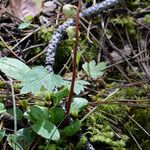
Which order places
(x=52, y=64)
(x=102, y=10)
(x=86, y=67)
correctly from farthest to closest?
1. (x=102, y=10)
2. (x=52, y=64)
3. (x=86, y=67)

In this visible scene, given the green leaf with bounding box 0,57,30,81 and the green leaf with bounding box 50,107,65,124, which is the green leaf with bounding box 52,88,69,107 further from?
the green leaf with bounding box 0,57,30,81

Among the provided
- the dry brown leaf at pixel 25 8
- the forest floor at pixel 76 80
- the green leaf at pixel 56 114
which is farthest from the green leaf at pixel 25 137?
the dry brown leaf at pixel 25 8

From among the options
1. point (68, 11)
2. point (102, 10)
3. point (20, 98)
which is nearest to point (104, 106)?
point (20, 98)

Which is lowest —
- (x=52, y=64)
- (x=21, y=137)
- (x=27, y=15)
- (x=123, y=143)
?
(x=123, y=143)

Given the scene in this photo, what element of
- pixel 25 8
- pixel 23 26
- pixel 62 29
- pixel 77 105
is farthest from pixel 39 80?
pixel 25 8

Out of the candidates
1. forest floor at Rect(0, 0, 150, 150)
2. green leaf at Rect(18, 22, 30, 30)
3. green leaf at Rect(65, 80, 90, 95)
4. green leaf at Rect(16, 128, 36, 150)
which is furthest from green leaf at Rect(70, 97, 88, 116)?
green leaf at Rect(18, 22, 30, 30)

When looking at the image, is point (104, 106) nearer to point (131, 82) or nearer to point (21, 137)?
point (131, 82)
